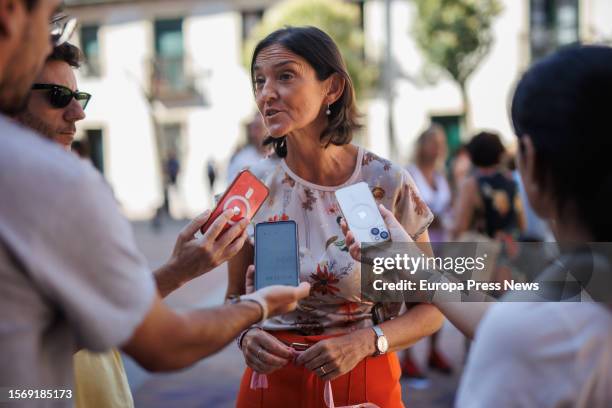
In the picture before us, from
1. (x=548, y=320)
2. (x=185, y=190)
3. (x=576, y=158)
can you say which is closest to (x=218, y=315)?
(x=548, y=320)

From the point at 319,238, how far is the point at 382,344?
384 mm

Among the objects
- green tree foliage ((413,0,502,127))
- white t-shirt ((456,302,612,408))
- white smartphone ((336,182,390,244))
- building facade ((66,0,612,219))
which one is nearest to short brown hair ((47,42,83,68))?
white smartphone ((336,182,390,244))

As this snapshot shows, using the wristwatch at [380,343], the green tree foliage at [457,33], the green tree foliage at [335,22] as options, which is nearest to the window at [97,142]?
the green tree foliage at [335,22]

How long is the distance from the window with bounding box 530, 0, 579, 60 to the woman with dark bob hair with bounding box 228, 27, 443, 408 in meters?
18.7

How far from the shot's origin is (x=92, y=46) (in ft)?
73.4

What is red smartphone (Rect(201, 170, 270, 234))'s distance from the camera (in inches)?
68.5

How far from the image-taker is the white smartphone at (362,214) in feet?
5.70

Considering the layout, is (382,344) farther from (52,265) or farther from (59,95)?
(59,95)

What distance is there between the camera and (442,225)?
5.41 m

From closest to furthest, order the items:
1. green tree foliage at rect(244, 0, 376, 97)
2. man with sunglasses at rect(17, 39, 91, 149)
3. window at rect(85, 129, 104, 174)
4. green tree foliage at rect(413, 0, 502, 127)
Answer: man with sunglasses at rect(17, 39, 91, 149), green tree foliage at rect(413, 0, 502, 127), green tree foliage at rect(244, 0, 376, 97), window at rect(85, 129, 104, 174)

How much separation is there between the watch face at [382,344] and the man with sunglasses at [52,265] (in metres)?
0.83

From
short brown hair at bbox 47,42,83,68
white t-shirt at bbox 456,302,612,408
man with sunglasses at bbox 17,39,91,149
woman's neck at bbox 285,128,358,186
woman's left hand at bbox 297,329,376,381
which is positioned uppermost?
short brown hair at bbox 47,42,83,68

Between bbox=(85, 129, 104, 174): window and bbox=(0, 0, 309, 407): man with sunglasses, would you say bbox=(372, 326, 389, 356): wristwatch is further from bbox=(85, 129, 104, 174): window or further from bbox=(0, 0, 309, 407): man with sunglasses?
bbox=(85, 129, 104, 174): window

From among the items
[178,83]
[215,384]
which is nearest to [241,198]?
[215,384]
